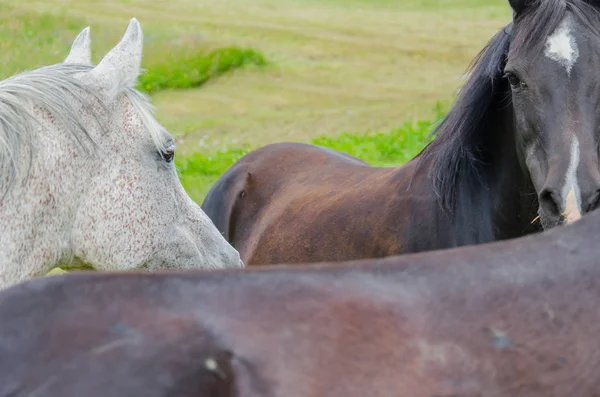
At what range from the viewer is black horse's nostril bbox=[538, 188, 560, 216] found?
10.9 ft

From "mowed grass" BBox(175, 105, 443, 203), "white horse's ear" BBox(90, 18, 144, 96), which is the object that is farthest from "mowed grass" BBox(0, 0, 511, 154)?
→ "white horse's ear" BBox(90, 18, 144, 96)

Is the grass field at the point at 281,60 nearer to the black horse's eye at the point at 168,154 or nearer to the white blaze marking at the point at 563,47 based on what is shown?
the white blaze marking at the point at 563,47

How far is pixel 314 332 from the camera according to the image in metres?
1.68

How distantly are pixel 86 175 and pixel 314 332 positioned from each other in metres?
1.62

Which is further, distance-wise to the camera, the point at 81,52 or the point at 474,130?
the point at 474,130

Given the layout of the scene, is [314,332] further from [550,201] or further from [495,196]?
[495,196]

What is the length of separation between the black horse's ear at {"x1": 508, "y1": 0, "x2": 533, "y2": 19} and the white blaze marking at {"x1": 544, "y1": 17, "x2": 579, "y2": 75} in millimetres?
229

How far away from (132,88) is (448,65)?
1674 cm

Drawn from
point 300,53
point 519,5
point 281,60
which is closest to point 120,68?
point 519,5

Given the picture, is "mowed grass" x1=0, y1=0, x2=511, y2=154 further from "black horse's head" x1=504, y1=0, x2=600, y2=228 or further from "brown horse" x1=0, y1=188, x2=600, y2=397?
"brown horse" x1=0, y1=188, x2=600, y2=397

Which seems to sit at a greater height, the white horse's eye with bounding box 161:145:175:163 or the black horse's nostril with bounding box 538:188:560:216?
the white horse's eye with bounding box 161:145:175:163

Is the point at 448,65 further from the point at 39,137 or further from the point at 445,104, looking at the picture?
the point at 39,137

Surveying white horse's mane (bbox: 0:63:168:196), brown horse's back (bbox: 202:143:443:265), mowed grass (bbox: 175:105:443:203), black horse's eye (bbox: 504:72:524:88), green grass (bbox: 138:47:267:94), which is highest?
black horse's eye (bbox: 504:72:524:88)

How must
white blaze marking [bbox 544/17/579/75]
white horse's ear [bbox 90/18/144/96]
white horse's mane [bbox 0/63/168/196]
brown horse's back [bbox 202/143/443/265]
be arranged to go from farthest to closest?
brown horse's back [bbox 202/143/443/265], white blaze marking [bbox 544/17/579/75], white horse's ear [bbox 90/18/144/96], white horse's mane [bbox 0/63/168/196]
